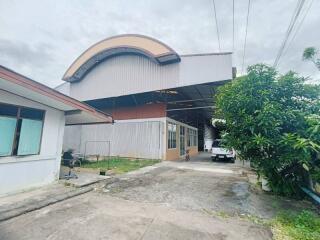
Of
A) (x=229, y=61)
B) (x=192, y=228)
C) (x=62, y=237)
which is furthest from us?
(x=229, y=61)

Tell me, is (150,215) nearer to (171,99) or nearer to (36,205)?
(36,205)

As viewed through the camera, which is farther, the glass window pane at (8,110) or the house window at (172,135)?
the house window at (172,135)

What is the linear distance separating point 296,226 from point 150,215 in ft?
9.68

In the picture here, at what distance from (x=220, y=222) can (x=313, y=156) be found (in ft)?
11.6

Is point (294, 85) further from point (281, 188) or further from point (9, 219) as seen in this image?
point (9, 219)

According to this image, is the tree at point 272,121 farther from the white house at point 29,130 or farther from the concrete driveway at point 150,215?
the white house at point 29,130

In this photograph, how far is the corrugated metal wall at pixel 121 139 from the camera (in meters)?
15.3

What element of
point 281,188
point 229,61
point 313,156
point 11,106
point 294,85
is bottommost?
point 281,188

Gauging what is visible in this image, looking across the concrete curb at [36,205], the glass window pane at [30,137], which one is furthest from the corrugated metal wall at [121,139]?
the concrete curb at [36,205]

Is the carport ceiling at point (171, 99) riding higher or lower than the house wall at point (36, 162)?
higher

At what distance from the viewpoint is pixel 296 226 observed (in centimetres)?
379

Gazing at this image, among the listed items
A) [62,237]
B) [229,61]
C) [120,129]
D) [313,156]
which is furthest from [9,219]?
[120,129]

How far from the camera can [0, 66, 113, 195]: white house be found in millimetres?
5324

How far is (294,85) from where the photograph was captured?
5648mm
